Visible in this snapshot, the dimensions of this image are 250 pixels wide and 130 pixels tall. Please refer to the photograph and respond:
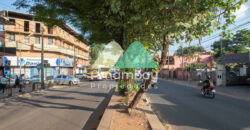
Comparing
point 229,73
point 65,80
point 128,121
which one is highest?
point 229,73

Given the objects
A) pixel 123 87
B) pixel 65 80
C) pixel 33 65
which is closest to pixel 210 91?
pixel 123 87

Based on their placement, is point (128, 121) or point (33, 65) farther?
point (33, 65)

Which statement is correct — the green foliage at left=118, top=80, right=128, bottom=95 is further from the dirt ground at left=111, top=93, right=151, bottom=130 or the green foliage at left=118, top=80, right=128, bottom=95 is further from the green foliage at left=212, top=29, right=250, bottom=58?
the green foliage at left=212, top=29, right=250, bottom=58

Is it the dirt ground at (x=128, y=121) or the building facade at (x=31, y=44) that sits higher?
the building facade at (x=31, y=44)

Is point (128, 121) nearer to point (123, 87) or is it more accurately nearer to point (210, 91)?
point (123, 87)

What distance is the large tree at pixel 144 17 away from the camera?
16.4ft

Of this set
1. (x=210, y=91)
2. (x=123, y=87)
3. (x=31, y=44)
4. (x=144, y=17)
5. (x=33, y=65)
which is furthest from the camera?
(x=31, y=44)

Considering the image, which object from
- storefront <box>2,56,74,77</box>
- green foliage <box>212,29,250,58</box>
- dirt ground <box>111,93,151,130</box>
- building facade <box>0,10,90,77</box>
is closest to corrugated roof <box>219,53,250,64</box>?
dirt ground <box>111,93,151,130</box>

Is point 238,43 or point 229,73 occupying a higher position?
point 238,43

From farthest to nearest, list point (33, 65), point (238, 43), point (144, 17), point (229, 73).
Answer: point (238, 43), point (33, 65), point (229, 73), point (144, 17)

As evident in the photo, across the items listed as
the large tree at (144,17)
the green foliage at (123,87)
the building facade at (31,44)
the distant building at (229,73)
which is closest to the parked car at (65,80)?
the building facade at (31,44)

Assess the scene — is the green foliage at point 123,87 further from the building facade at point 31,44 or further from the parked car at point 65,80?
the building facade at point 31,44

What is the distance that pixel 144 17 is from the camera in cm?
581

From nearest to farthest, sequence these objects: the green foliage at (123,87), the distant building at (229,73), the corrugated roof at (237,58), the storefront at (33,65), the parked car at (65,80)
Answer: the green foliage at (123,87) → the corrugated roof at (237,58) → the distant building at (229,73) → the parked car at (65,80) → the storefront at (33,65)
